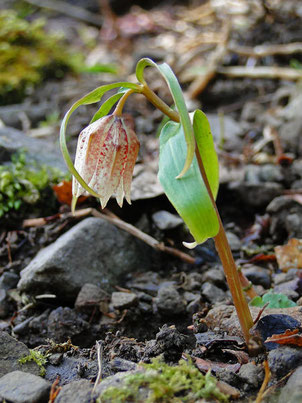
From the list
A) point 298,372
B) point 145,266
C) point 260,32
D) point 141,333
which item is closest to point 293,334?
point 298,372

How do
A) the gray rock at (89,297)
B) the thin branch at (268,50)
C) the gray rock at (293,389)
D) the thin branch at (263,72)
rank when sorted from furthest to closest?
the thin branch at (268,50) → the thin branch at (263,72) → the gray rock at (89,297) → the gray rock at (293,389)

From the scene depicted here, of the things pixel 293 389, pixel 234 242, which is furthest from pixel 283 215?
pixel 293 389

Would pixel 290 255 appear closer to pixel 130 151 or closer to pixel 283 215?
pixel 283 215

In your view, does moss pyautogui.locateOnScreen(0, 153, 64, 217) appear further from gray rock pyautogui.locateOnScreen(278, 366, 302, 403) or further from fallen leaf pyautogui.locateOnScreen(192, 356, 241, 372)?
gray rock pyautogui.locateOnScreen(278, 366, 302, 403)

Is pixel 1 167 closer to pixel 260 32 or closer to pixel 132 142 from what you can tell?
pixel 132 142

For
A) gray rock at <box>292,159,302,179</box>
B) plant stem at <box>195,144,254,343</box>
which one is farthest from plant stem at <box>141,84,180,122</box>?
gray rock at <box>292,159,302,179</box>

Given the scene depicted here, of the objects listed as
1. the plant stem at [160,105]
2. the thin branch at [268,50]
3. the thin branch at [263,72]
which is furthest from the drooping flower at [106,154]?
the thin branch at [268,50]

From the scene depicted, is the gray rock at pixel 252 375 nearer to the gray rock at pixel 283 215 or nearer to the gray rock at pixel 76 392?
the gray rock at pixel 76 392
